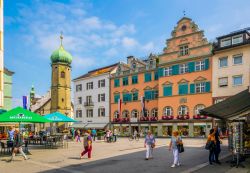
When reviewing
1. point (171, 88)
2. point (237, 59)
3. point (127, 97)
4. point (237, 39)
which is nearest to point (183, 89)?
point (171, 88)

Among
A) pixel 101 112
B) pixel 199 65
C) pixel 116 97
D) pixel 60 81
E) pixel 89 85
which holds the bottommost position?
pixel 101 112

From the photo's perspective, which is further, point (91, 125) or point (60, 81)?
point (60, 81)

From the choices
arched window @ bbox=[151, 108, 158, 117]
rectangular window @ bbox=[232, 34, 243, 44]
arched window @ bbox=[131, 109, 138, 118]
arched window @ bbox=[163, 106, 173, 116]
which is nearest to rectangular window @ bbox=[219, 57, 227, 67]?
rectangular window @ bbox=[232, 34, 243, 44]

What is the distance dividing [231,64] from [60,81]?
40837mm

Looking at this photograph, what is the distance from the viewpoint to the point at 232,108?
1455cm

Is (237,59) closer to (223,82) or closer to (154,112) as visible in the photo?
(223,82)

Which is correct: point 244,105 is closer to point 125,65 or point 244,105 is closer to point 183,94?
point 183,94

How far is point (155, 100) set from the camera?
49094 millimetres

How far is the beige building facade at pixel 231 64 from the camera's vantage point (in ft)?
125

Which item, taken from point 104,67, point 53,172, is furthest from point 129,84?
point 53,172

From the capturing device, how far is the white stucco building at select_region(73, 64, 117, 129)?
188 ft

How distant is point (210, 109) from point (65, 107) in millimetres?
54293

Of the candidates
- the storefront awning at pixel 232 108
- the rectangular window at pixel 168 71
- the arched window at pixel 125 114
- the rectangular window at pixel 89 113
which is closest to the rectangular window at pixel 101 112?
the rectangular window at pixel 89 113

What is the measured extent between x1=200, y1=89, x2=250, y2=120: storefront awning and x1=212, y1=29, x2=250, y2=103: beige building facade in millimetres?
23626
